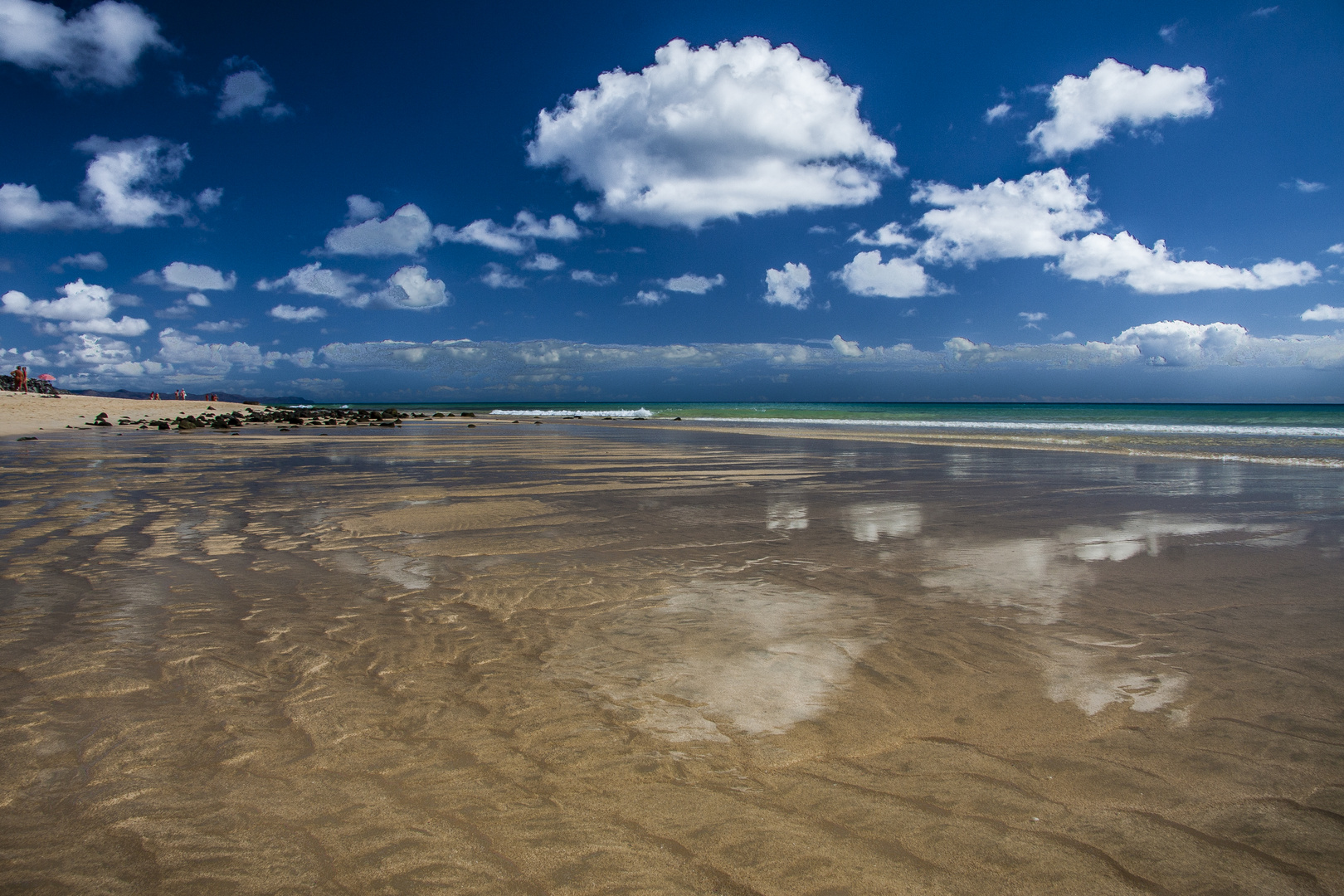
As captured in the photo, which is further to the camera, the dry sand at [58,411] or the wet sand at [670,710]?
the dry sand at [58,411]

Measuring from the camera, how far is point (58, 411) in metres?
35.8

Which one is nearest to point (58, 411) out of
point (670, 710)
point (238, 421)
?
point (238, 421)

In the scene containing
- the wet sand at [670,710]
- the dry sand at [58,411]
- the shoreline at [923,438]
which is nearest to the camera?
the wet sand at [670,710]

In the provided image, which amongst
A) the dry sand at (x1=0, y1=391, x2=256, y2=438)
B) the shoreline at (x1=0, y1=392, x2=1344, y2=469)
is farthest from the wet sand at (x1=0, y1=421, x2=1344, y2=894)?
the dry sand at (x1=0, y1=391, x2=256, y2=438)

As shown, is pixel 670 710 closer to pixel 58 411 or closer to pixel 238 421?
pixel 238 421

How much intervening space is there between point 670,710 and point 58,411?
4625cm

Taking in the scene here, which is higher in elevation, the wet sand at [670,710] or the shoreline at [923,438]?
the shoreline at [923,438]

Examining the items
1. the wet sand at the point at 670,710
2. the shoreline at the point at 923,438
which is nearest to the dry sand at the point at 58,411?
the shoreline at the point at 923,438

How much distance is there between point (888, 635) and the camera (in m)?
4.40

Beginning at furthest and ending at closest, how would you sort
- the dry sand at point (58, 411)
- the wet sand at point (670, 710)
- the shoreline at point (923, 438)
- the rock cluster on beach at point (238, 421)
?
the rock cluster on beach at point (238, 421), the dry sand at point (58, 411), the shoreline at point (923, 438), the wet sand at point (670, 710)

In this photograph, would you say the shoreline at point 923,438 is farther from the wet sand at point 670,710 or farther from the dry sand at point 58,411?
the wet sand at point 670,710

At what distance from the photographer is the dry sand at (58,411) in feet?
90.1

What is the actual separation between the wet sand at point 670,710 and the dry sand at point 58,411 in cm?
2653

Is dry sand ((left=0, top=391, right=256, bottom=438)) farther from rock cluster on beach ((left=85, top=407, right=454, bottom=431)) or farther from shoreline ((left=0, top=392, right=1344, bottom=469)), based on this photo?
rock cluster on beach ((left=85, top=407, right=454, bottom=431))
